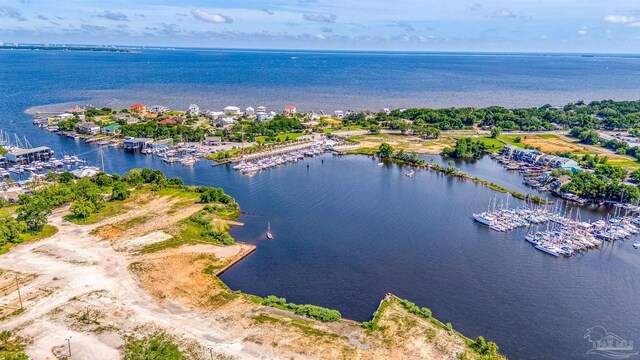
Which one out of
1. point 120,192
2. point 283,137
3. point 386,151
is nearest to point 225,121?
point 283,137

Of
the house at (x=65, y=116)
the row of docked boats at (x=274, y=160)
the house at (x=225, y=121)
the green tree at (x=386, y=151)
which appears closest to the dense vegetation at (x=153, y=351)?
the row of docked boats at (x=274, y=160)

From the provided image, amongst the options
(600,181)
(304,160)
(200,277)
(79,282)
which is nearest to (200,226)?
(200,277)

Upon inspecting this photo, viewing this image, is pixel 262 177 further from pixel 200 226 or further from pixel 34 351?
pixel 34 351

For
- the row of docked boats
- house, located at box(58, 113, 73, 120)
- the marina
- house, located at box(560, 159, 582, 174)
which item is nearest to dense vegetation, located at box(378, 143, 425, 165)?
the row of docked boats

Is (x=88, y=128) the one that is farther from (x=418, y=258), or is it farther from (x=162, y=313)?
(x=418, y=258)

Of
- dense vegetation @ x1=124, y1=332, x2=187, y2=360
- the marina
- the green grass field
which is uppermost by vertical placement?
the green grass field

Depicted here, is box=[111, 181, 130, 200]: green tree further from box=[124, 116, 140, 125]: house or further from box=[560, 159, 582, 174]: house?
box=[560, 159, 582, 174]: house

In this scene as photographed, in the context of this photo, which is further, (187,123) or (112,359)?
(187,123)
